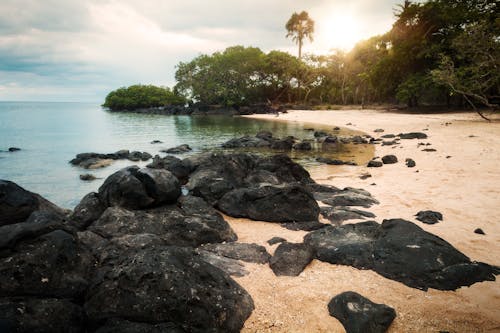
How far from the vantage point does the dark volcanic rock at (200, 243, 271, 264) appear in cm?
661

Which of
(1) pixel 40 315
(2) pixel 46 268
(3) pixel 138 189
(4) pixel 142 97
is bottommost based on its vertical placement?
(1) pixel 40 315

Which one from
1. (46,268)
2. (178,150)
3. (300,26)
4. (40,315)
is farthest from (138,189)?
(300,26)

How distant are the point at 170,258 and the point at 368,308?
3.04 metres

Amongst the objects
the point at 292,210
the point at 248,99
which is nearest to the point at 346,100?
the point at 248,99

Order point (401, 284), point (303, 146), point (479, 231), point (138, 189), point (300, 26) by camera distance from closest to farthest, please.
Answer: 1. point (401, 284)
2. point (479, 231)
3. point (138, 189)
4. point (303, 146)
5. point (300, 26)

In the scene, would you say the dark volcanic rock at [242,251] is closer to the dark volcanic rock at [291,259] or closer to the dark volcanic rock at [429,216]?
the dark volcanic rock at [291,259]

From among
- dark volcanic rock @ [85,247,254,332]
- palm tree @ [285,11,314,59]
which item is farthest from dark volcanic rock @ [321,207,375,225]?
palm tree @ [285,11,314,59]

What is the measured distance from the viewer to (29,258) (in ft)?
13.9

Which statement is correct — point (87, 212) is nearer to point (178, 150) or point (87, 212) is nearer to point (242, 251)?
point (242, 251)

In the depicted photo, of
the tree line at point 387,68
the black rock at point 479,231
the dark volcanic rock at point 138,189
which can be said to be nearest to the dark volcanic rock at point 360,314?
the black rock at point 479,231

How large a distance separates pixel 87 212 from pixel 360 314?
7.25 m

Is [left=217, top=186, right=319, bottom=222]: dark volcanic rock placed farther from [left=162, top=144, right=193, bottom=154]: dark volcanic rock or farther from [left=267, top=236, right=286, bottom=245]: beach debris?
[left=162, top=144, right=193, bottom=154]: dark volcanic rock

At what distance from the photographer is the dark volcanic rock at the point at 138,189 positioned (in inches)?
325

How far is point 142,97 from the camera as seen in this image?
105938 mm
